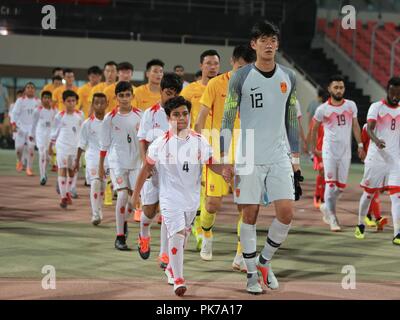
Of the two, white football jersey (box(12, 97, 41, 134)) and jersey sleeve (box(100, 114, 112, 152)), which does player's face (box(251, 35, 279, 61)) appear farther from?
white football jersey (box(12, 97, 41, 134))

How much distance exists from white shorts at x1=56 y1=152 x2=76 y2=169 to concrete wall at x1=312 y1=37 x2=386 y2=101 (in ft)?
52.6

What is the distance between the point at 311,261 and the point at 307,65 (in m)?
22.2

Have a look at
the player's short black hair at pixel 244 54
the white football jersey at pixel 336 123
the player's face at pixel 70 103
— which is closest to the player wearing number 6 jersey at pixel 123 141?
the player's short black hair at pixel 244 54

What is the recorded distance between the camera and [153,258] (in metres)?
9.32

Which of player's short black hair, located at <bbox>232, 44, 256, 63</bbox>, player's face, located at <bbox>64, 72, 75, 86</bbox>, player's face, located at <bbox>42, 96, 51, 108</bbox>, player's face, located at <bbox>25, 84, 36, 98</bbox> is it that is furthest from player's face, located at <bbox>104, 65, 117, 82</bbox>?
player's face, located at <bbox>25, 84, 36, 98</bbox>

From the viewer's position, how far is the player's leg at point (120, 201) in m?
Result: 9.89

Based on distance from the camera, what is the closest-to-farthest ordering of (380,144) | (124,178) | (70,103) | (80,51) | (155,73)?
1. (124,178)
2. (155,73)
3. (380,144)
4. (70,103)
5. (80,51)

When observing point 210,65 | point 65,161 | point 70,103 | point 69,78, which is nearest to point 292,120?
Answer: point 210,65

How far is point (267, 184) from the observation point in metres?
7.57

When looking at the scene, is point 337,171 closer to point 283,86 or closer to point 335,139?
point 335,139

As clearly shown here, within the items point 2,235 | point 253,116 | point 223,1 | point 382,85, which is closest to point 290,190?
point 253,116

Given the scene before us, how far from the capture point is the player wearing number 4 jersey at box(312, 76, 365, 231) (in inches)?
493

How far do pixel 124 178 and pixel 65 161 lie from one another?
464cm

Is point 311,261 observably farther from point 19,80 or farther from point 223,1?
point 19,80
